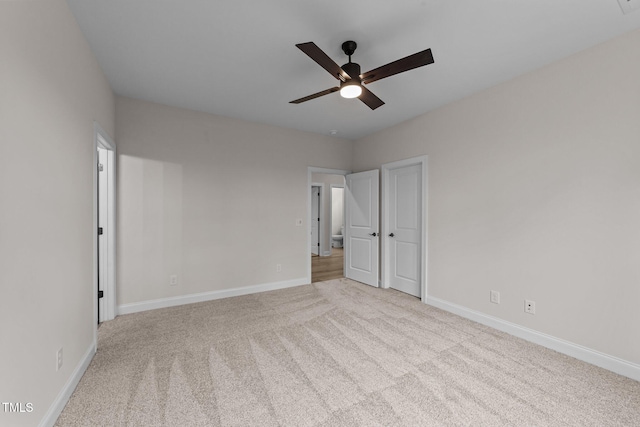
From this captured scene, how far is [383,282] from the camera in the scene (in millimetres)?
4312

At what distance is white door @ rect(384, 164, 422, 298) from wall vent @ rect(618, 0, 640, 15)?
2202 mm

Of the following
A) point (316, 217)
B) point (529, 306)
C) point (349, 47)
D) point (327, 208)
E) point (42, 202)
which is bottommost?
point (529, 306)

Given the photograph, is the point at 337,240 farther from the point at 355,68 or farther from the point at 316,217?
the point at 355,68

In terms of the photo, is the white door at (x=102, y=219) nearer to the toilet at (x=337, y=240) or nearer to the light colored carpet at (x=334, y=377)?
the light colored carpet at (x=334, y=377)

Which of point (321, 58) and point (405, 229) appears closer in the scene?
point (321, 58)

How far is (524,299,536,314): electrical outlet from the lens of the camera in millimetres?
2566

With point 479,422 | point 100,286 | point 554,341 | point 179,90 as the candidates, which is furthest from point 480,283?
point 100,286

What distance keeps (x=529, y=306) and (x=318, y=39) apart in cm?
310

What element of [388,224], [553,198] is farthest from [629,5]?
[388,224]

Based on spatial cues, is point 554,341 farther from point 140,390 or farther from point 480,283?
point 140,390

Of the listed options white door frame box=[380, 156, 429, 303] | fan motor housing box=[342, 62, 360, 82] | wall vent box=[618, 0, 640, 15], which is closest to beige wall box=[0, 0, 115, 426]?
fan motor housing box=[342, 62, 360, 82]

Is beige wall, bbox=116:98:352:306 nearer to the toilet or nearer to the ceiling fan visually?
the ceiling fan

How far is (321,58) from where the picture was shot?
1793 millimetres

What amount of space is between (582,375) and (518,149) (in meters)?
1.98
